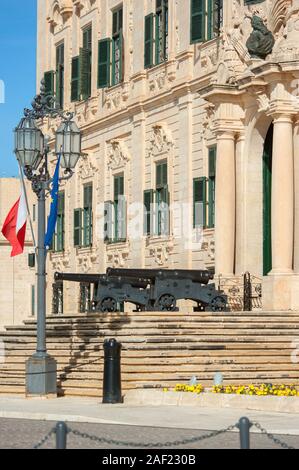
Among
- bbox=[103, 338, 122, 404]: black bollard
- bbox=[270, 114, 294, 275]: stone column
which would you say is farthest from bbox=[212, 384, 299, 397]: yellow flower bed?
bbox=[270, 114, 294, 275]: stone column

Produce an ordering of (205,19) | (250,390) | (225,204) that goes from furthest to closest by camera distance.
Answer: (205,19), (225,204), (250,390)

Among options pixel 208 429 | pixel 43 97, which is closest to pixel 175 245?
pixel 43 97

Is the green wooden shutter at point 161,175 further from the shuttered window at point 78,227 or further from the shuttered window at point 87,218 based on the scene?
the shuttered window at point 78,227

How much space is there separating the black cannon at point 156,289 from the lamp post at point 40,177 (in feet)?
18.3

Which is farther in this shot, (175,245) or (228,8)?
(175,245)

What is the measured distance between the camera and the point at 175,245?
39.0 metres

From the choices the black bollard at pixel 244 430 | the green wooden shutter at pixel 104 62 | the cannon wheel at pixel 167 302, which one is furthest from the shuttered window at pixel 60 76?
the black bollard at pixel 244 430

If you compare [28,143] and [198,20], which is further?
[198,20]

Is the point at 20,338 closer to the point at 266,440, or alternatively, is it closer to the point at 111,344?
the point at 111,344

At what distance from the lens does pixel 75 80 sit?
47469mm

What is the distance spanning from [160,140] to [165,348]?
1445 cm

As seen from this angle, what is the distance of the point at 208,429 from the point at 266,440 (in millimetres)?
1634

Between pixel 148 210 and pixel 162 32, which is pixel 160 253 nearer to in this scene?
pixel 148 210

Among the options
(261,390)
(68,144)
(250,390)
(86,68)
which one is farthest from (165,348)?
(86,68)
